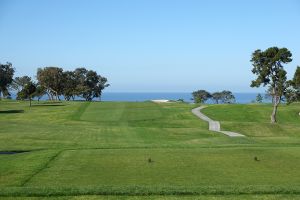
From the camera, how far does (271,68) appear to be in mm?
54844

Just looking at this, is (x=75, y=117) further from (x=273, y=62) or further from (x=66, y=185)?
(x=66, y=185)

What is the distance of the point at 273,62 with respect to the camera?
54156 mm

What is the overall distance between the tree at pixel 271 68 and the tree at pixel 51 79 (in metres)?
74.0

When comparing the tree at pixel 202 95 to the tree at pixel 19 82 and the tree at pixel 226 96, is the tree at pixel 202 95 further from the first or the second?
the tree at pixel 19 82

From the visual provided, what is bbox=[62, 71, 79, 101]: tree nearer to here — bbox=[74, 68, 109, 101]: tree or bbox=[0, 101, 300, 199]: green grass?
bbox=[74, 68, 109, 101]: tree

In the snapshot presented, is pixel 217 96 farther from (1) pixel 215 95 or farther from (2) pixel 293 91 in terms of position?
(2) pixel 293 91

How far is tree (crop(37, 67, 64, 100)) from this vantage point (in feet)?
385

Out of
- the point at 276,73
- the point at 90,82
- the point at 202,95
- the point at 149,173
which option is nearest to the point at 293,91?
the point at 276,73

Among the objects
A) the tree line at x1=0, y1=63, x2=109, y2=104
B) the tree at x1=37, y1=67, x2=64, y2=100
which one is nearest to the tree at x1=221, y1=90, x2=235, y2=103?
the tree line at x1=0, y1=63, x2=109, y2=104

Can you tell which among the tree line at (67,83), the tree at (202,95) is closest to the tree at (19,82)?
the tree line at (67,83)

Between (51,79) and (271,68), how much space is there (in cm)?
7773

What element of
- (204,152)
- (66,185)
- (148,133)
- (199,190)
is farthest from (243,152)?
(148,133)

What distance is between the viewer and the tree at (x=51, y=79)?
385 ft

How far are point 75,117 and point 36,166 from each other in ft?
135
